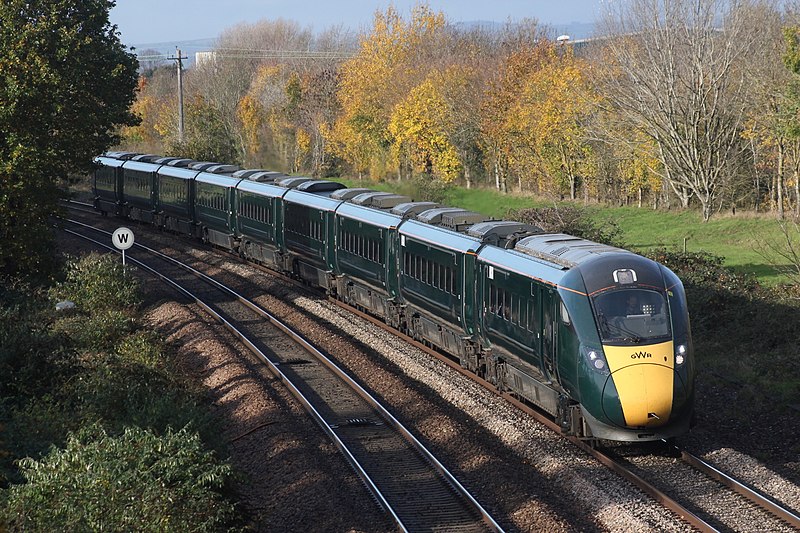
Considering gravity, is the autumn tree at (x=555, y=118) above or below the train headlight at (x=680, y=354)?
above

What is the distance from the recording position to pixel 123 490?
10711 millimetres

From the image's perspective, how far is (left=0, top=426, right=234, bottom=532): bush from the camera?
1039cm

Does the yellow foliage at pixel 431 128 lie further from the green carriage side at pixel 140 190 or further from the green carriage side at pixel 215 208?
the green carriage side at pixel 215 208

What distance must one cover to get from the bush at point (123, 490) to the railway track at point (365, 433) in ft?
8.49

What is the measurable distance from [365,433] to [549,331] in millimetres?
3679

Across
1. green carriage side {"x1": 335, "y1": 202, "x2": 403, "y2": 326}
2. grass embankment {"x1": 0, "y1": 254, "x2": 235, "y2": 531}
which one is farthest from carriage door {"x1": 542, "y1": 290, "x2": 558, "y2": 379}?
green carriage side {"x1": 335, "y1": 202, "x2": 403, "y2": 326}

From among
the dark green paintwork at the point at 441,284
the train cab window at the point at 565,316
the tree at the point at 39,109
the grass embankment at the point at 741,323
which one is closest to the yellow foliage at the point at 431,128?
the grass embankment at the point at 741,323

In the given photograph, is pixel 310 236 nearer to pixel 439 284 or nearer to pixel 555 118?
pixel 439 284

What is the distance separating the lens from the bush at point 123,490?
1039 centimetres

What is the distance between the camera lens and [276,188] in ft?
108

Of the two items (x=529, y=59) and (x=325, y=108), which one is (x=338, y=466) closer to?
(x=529, y=59)

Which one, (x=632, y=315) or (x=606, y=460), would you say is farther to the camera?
(x=606, y=460)

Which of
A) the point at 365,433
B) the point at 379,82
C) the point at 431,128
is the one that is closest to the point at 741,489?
the point at 365,433

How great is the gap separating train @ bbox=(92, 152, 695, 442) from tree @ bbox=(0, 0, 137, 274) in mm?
7462
